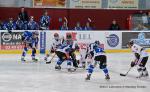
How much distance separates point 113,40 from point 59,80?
872cm

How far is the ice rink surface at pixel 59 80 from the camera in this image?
1216 cm

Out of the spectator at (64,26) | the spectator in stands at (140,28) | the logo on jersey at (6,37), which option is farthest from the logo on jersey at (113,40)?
the logo on jersey at (6,37)

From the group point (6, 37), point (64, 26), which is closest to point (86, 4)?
point (64, 26)

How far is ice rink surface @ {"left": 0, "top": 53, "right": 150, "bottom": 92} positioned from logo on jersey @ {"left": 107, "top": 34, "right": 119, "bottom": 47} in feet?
13.2

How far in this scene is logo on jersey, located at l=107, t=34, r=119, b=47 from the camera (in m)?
22.0

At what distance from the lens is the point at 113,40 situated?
2202cm

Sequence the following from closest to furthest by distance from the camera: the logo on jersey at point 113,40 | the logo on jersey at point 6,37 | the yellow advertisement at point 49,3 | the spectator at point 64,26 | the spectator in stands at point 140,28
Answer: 1. the logo on jersey at point 6,37
2. the logo on jersey at point 113,40
3. the spectator in stands at point 140,28
4. the spectator at point 64,26
5. the yellow advertisement at point 49,3

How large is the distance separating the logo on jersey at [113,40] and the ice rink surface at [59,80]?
403cm

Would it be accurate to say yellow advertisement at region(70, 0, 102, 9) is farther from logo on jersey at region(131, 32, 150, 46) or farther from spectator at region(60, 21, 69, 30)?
logo on jersey at region(131, 32, 150, 46)

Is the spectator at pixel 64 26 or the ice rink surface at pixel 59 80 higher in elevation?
the spectator at pixel 64 26

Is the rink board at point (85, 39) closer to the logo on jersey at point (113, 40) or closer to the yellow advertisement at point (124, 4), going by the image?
the logo on jersey at point (113, 40)

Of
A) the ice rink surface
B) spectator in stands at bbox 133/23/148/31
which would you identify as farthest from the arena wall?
the ice rink surface

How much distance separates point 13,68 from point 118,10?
12.3 m

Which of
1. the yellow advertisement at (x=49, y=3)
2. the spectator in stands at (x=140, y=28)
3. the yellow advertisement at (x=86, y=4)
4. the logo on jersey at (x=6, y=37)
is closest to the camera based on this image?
the logo on jersey at (x=6, y=37)
